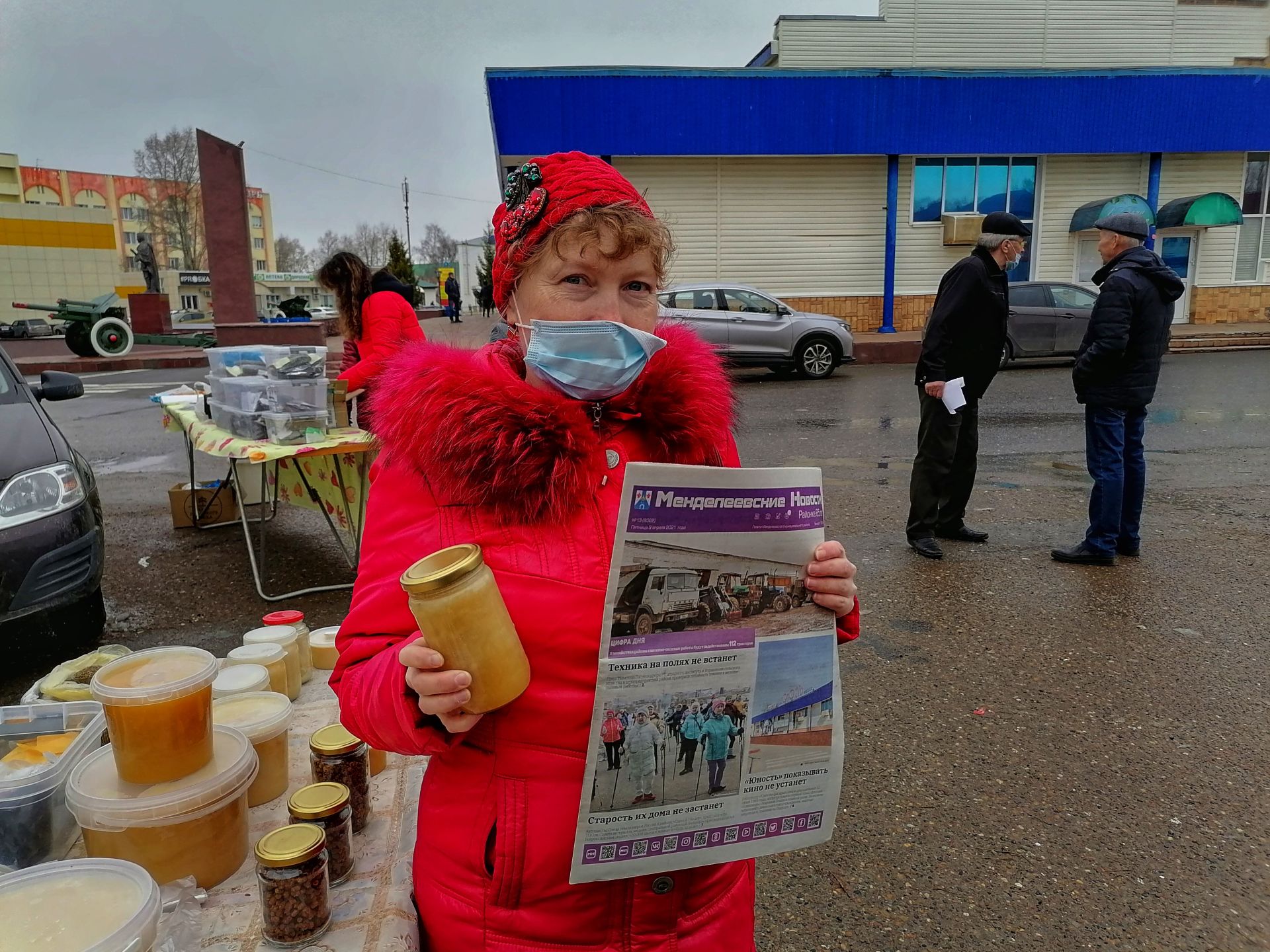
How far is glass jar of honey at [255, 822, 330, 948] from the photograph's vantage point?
4.66 feet

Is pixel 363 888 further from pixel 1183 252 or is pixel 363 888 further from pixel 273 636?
pixel 1183 252

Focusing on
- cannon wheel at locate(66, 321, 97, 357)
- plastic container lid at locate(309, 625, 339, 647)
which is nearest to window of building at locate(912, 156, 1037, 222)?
cannon wheel at locate(66, 321, 97, 357)

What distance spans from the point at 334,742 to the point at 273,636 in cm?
70

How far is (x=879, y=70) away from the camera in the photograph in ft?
63.8

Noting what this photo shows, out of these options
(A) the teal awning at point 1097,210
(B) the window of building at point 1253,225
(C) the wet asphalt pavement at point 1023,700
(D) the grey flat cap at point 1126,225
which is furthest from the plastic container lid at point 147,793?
(B) the window of building at point 1253,225

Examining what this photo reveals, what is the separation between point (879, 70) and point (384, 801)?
2108 centimetres

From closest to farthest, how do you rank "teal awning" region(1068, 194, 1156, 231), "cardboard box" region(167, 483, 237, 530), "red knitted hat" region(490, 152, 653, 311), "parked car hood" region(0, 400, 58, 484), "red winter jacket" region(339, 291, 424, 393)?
"red knitted hat" region(490, 152, 653, 311), "parked car hood" region(0, 400, 58, 484), "red winter jacket" region(339, 291, 424, 393), "cardboard box" region(167, 483, 237, 530), "teal awning" region(1068, 194, 1156, 231)

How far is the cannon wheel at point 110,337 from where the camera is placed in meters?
21.1

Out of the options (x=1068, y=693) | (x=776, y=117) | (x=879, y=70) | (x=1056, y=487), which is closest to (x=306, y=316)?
(x=776, y=117)

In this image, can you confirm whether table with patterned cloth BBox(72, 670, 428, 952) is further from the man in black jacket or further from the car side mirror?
the man in black jacket

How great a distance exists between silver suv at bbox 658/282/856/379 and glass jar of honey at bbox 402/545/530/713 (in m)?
13.3

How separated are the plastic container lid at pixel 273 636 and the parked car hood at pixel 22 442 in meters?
2.14

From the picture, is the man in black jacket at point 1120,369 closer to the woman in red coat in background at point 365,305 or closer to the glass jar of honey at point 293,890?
the woman in red coat in background at point 365,305

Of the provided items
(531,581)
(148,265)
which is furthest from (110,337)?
(531,581)
